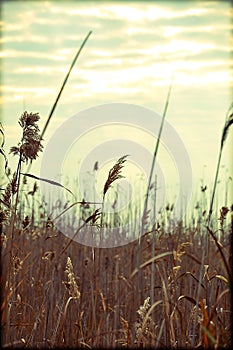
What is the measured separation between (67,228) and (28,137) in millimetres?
3924

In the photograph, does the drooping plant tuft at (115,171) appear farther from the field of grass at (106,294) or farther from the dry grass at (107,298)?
the dry grass at (107,298)

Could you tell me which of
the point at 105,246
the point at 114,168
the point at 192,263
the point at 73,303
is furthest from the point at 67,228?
the point at 114,168

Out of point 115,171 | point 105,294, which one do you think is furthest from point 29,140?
point 105,294

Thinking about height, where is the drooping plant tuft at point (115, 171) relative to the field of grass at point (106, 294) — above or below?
above

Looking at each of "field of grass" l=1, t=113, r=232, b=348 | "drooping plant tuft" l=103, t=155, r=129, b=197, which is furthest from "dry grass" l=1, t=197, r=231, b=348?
"drooping plant tuft" l=103, t=155, r=129, b=197

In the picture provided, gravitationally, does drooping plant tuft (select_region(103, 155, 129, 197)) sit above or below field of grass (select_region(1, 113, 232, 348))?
above

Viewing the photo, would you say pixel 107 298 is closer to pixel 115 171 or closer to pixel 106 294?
pixel 106 294

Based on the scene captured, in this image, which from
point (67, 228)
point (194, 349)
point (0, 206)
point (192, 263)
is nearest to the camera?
point (194, 349)

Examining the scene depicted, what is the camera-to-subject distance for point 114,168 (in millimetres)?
1831

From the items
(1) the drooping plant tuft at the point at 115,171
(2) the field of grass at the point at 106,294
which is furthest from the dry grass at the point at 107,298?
(1) the drooping plant tuft at the point at 115,171

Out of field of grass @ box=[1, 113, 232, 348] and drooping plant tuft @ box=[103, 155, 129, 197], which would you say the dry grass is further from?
drooping plant tuft @ box=[103, 155, 129, 197]

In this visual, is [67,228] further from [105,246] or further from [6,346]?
[6,346]

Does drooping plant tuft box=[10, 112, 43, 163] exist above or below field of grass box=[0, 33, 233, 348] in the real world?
above

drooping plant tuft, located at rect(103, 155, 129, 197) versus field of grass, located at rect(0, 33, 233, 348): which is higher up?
drooping plant tuft, located at rect(103, 155, 129, 197)
